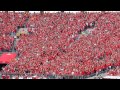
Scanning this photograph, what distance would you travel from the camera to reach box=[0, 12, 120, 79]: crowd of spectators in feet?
A: 49.5

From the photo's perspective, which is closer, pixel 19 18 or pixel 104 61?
pixel 104 61

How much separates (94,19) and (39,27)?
9.24 ft

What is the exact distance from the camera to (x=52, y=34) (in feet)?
61.9

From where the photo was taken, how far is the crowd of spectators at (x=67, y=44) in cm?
1509

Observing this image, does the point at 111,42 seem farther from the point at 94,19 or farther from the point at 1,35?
the point at 1,35

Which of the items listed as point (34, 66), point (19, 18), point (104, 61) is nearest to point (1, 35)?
point (19, 18)

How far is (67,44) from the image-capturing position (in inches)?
695

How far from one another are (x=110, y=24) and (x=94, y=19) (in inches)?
45.6
